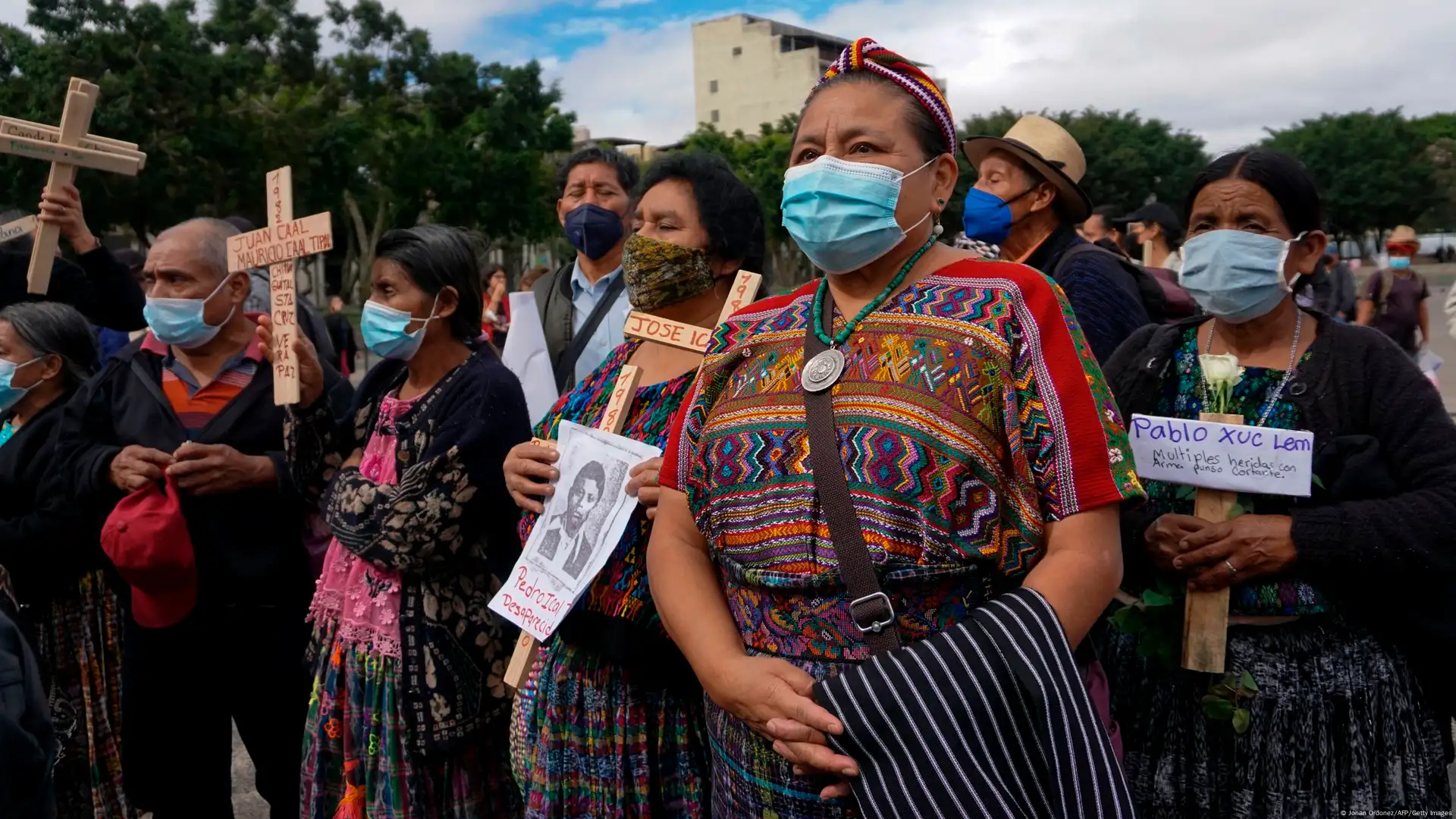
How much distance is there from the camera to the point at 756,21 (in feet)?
237

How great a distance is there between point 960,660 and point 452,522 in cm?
178

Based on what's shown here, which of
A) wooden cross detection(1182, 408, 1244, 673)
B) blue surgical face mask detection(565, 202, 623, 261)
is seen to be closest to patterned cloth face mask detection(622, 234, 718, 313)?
wooden cross detection(1182, 408, 1244, 673)

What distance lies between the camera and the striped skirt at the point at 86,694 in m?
3.87

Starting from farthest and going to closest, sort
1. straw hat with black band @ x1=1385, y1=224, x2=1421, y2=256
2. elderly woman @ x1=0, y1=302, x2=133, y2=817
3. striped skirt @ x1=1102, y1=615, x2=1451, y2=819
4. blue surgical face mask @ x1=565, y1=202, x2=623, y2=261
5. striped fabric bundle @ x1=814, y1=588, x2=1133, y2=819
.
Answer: straw hat with black band @ x1=1385, y1=224, x2=1421, y2=256 < blue surgical face mask @ x1=565, y1=202, x2=623, y2=261 < elderly woman @ x1=0, y1=302, x2=133, y2=817 < striped skirt @ x1=1102, y1=615, x2=1451, y2=819 < striped fabric bundle @ x1=814, y1=588, x2=1133, y2=819

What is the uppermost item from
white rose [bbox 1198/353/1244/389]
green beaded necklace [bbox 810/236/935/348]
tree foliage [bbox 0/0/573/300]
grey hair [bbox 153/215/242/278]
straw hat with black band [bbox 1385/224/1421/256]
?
tree foliage [bbox 0/0/573/300]

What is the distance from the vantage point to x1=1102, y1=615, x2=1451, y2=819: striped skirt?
232 cm

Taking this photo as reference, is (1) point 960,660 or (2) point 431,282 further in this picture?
(2) point 431,282

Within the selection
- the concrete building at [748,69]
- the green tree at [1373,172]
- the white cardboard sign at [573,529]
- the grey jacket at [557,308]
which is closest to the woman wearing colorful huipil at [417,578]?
the white cardboard sign at [573,529]

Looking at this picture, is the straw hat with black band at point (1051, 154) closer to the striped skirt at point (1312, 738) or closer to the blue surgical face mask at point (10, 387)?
the striped skirt at point (1312, 738)

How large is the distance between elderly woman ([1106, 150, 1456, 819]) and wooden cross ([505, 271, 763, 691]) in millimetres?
936

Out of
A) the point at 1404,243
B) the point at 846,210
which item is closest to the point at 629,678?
the point at 846,210

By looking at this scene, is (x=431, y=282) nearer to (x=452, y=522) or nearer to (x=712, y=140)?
(x=452, y=522)

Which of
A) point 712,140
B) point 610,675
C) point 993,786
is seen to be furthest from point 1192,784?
point 712,140

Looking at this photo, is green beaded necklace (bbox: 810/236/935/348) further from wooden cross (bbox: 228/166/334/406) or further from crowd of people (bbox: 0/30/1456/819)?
wooden cross (bbox: 228/166/334/406)
